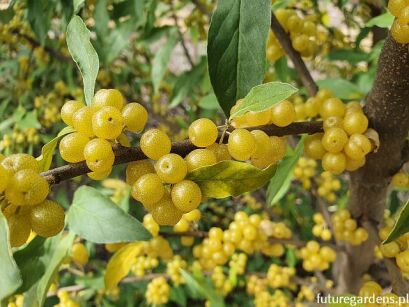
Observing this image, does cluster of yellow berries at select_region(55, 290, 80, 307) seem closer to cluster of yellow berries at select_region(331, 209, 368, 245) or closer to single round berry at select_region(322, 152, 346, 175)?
cluster of yellow berries at select_region(331, 209, 368, 245)

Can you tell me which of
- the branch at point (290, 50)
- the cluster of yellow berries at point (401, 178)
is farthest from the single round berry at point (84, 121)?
the cluster of yellow berries at point (401, 178)

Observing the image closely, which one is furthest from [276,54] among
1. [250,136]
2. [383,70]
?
[250,136]

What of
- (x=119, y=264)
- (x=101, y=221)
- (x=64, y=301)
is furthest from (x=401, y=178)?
(x=64, y=301)

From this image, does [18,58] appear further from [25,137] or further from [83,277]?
[83,277]

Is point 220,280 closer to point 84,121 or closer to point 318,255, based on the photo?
point 318,255

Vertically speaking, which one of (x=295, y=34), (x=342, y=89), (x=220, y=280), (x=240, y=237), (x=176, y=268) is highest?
(x=295, y=34)

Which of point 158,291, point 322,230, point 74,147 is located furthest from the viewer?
point 158,291

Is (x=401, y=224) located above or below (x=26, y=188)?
below
